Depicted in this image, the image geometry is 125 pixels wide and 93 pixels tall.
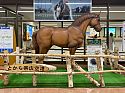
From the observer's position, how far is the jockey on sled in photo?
26.3ft

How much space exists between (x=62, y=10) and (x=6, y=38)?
198 cm

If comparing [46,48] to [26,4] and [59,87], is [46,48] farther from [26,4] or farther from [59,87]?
[26,4]

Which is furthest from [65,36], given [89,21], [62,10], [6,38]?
[6,38]

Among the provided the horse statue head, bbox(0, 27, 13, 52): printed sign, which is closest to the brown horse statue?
the horse statue head

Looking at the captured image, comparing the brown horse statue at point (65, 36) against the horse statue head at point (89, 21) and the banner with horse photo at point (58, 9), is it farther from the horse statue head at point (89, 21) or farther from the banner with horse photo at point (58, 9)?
the banner with horse photo at point (58, 9)

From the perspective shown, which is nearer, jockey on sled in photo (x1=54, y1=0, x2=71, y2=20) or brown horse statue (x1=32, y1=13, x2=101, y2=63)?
brown horse statue (x1=32, y1=13, x2=101, y2=63)

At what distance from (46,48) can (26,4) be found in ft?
10.2

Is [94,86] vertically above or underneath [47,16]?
underneath

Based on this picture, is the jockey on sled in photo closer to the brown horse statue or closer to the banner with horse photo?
the banner with horse photo

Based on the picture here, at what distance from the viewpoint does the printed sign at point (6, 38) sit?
8242 mm

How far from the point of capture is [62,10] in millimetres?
8023

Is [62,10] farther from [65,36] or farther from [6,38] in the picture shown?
[6,38]

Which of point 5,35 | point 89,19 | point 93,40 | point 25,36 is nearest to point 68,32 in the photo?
point 89,19

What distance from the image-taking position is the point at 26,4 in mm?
9023
